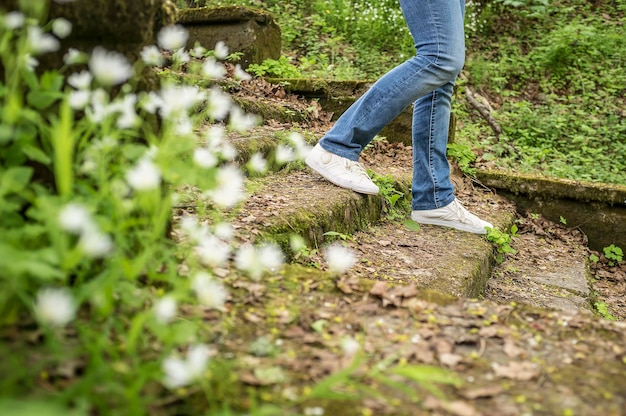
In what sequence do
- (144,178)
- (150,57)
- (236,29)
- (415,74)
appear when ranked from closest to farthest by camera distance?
1. (144,178)
2. (150,57)
3. (415,74)
4. (236,29)

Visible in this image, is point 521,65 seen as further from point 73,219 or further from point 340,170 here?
point 73,219

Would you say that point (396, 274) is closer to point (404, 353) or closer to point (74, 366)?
point (404, 353)

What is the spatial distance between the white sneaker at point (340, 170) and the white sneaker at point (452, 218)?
0.47 metres

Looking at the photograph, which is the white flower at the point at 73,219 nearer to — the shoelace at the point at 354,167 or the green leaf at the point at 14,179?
the green leaf at the point at 14,179

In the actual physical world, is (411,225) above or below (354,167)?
below

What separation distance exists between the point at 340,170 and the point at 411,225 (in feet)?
2.01

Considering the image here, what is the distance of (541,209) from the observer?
4.31 m

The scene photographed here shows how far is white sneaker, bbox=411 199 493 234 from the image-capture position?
10.3ft

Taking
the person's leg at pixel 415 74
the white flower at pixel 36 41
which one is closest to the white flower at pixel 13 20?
the white flower at pixel 36 41

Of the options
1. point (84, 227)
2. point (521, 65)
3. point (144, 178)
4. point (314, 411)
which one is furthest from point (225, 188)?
point (521, 65)

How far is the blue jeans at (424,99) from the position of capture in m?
2.55

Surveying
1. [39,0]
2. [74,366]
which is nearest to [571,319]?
[74,366]

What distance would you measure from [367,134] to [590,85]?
5670 millimetres

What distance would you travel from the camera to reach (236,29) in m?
5.46
